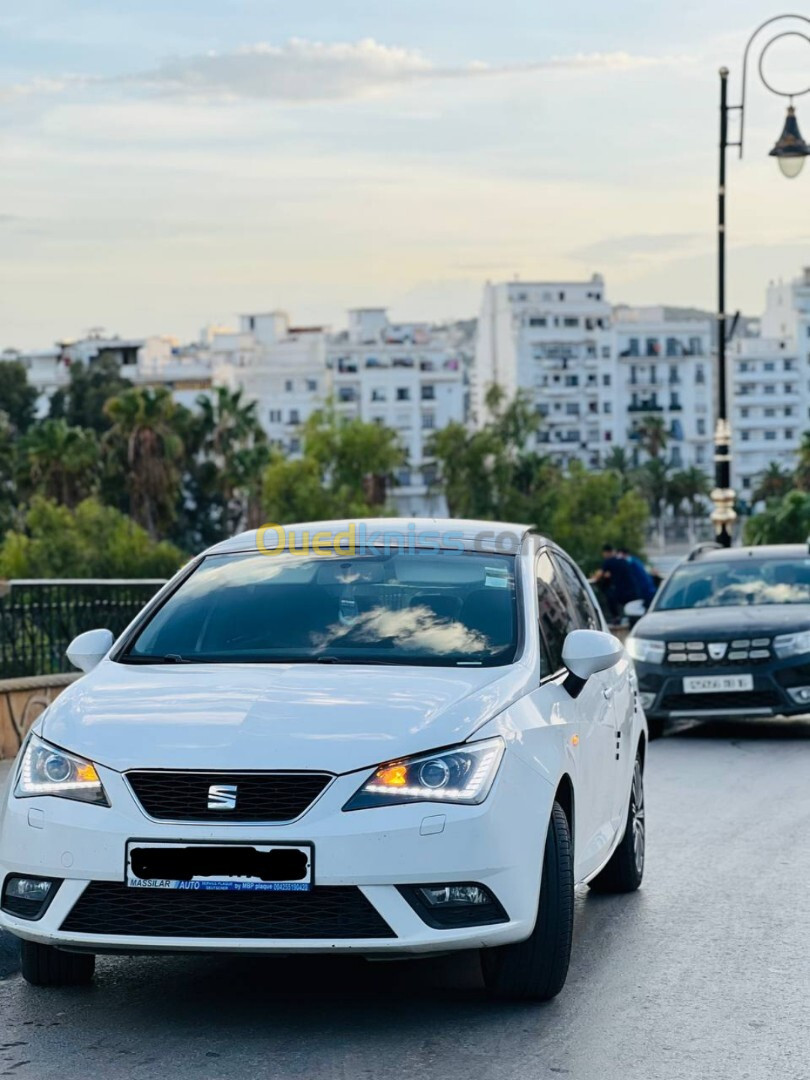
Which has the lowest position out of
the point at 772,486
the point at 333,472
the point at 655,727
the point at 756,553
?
the point at 772,486

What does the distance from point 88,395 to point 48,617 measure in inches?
4631

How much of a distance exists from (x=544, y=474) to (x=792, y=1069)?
124808 millimetres

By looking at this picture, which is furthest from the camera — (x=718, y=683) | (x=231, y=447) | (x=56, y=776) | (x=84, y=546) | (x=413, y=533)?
(x=231, y=447)

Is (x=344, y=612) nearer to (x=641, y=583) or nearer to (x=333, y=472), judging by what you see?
(x=641, y=583)

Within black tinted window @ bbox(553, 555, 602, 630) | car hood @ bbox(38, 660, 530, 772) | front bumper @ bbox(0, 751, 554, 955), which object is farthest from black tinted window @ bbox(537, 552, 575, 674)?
front bumper @ bbox(0, 751, 554, 955)

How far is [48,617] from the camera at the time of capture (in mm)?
14883

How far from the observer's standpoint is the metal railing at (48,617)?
1430 cm

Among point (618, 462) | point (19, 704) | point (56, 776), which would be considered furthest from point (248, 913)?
point (618, 462)

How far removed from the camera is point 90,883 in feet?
18.9

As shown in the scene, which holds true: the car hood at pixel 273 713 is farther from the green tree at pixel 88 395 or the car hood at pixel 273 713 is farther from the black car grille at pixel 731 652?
the green tree at pixel 88 395

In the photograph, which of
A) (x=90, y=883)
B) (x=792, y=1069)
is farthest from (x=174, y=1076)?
(x=792, y=1069)

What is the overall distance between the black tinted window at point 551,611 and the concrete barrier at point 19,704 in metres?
5.85

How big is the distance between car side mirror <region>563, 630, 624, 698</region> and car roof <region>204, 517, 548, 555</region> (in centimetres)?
55

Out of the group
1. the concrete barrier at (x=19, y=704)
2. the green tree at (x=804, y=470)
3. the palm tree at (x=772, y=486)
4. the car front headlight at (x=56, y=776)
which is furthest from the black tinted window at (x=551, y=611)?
the palm tree at (x=772, y=486)
